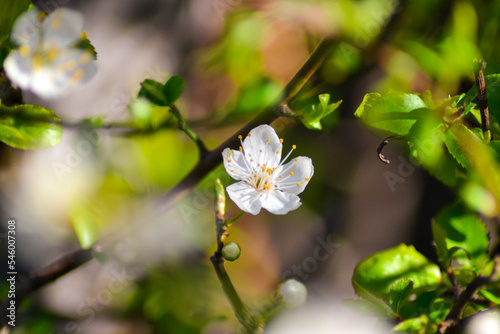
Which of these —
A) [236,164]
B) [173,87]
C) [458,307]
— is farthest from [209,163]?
[458,307]

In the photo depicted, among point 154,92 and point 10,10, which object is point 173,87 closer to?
point 154,92

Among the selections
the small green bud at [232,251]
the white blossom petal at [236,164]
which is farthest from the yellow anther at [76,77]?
the small green bud at [232,251]

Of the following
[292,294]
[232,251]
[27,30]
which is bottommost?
[292,294]

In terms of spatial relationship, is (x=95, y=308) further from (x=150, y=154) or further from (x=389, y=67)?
(x=389, y=67)

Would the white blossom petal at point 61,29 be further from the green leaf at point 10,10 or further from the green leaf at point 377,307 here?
the green leaf at point 377,307

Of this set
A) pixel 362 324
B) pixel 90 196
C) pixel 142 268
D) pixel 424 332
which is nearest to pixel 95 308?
pixel 142 268

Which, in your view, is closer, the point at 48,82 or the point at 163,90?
the point at 163,90
